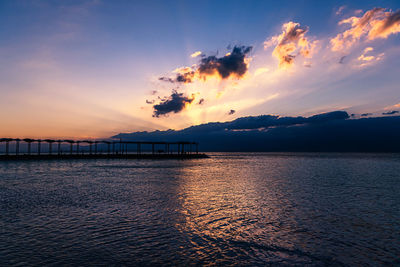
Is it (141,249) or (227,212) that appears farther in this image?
(227,212)

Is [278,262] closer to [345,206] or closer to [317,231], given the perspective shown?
[317,231]

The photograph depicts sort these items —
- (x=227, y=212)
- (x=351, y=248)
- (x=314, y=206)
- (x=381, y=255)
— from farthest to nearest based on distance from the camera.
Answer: (x=314, y=206)
(x=227, y=212)
(x=351, y=248)
(x=381, y=255)

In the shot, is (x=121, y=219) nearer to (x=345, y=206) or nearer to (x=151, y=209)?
(x=151, y=209)

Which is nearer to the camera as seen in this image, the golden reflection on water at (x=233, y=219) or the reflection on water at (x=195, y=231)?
the reflection on water at (x=195, y=231)

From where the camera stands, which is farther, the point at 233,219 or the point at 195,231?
the point at 233,219

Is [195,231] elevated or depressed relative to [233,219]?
elevated

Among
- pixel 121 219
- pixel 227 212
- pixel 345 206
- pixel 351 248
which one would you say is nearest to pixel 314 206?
pixel 345 206

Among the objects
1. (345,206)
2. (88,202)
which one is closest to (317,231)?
(345,206)

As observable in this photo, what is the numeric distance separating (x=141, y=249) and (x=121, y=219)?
465 cm

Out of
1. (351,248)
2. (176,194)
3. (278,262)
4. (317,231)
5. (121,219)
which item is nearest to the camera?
(278,262)

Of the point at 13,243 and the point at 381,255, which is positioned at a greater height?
the point at 13,243

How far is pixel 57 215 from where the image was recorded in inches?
550

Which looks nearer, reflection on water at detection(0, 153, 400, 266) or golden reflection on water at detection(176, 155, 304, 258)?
reflection on water at detection(0, 153, 400, 266)

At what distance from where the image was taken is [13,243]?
9469 millimetres
